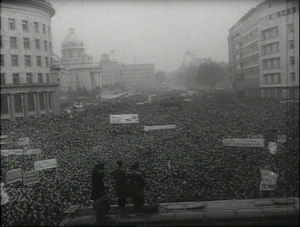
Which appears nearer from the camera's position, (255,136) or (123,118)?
(255,136)

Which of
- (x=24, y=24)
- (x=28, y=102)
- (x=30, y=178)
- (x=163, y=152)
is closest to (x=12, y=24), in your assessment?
(x=24, y=24)

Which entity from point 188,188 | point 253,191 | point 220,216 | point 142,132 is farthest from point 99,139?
point 220,216

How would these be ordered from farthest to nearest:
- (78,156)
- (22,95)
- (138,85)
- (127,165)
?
(22,95)
(138,85)
(78,156)
(127,165)

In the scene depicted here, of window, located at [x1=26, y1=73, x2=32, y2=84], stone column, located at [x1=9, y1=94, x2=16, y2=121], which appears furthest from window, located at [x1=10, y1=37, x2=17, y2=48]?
stone column, located at [x1=9, y1=94, x2=16, y2=121]

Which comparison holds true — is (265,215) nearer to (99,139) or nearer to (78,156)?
(78,156)

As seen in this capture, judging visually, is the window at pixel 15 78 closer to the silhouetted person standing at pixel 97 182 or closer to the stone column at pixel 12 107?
the stone column at pixel 12 107

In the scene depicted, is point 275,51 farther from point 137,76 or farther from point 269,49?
point 137,76
